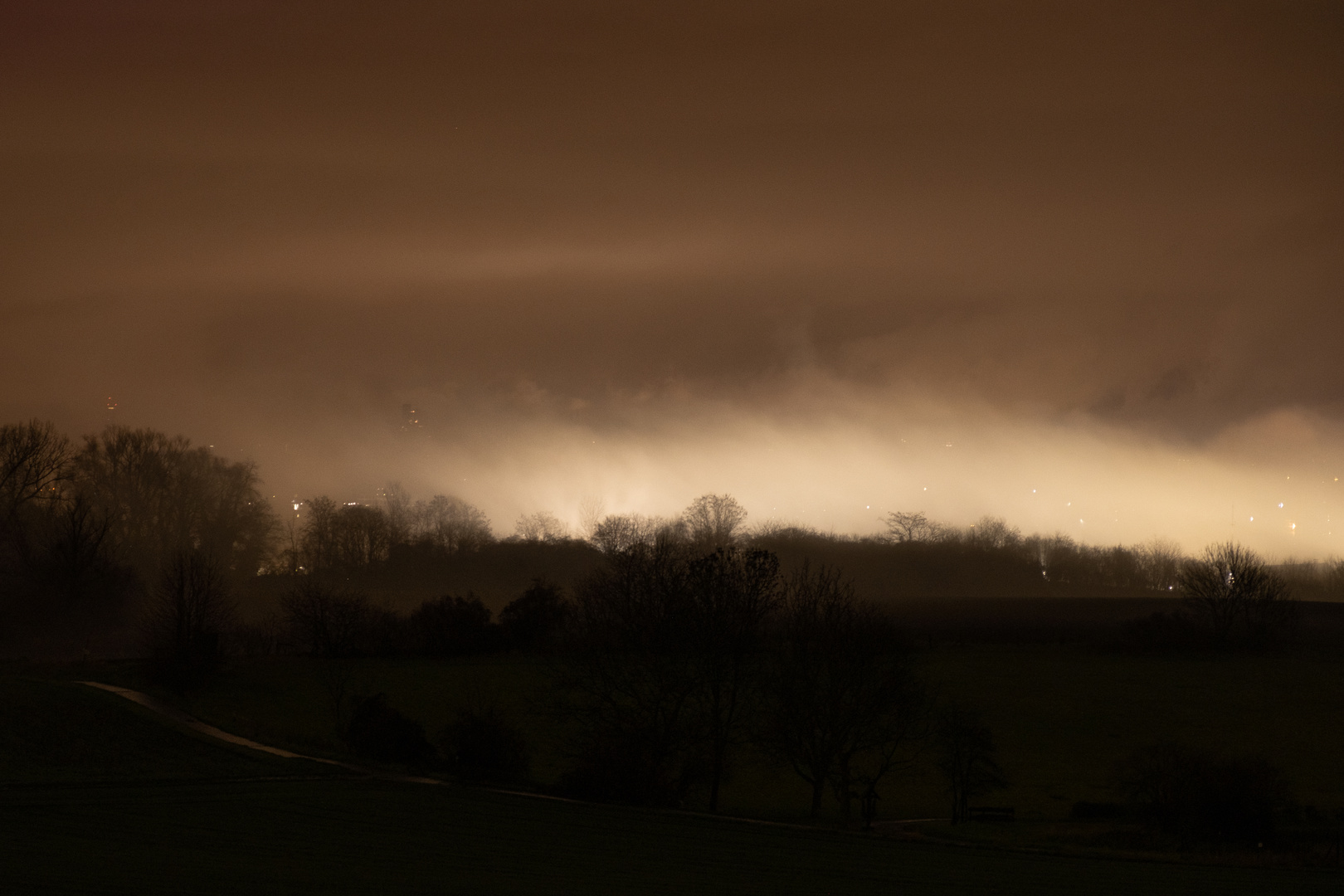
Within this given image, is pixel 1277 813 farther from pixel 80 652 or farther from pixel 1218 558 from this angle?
pixel 80 652

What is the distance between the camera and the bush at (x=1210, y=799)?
42.2 metres

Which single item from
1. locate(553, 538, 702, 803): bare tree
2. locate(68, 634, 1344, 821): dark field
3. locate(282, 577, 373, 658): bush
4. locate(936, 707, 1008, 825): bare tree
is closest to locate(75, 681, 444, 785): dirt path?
locate(68, 634, 1344, 821): dark field

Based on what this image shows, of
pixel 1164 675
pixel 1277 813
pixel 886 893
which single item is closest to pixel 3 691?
pixel 886 893

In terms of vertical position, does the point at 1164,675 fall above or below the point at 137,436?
below

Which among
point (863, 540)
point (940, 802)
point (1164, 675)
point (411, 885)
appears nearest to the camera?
point (411, 885)

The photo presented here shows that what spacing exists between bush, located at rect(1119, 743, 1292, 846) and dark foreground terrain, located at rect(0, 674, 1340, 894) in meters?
7.39

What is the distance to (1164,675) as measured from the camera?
3179 inches

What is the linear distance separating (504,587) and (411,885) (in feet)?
317

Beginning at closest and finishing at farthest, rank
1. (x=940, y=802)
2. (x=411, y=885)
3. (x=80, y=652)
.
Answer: (x=411, y=885)
(x=940, y=802)
(x=80, y=652)

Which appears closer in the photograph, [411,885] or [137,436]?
[411,885]

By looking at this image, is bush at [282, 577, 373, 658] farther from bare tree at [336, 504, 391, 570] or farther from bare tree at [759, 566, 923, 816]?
bare tree at [759, 566, 923, 816]

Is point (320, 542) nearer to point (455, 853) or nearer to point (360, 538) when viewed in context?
point (360, 538)

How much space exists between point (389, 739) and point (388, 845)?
2243 cm

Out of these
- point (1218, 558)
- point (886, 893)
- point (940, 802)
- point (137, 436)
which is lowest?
point (940, 802)
